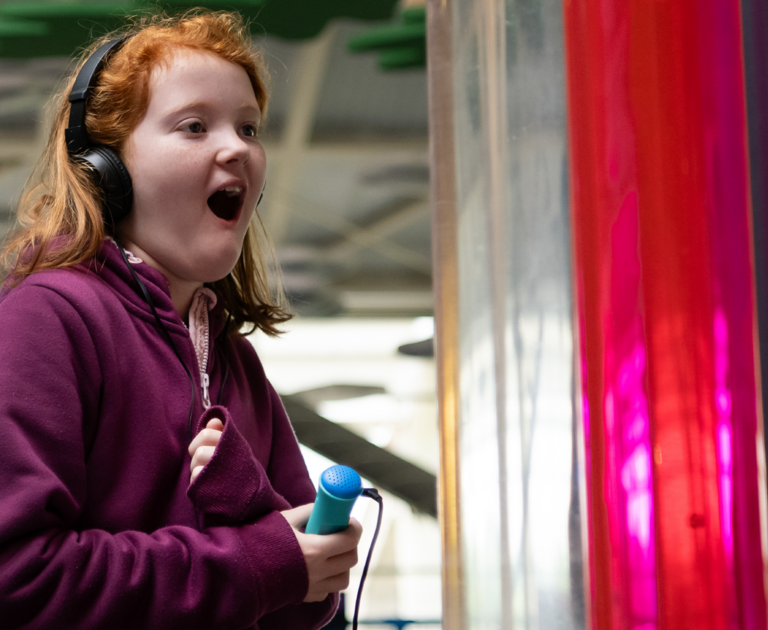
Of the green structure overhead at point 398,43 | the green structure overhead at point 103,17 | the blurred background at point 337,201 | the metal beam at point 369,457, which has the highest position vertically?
the green structure overhead at point 103,17

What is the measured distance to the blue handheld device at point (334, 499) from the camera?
646 millimetres

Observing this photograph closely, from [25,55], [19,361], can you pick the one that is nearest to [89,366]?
[19,361]

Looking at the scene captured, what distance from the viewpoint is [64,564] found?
0.59 metres

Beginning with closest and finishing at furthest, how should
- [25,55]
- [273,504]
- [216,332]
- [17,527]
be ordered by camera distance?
[17,527] < [273,504] < [216,332] < [25,55]

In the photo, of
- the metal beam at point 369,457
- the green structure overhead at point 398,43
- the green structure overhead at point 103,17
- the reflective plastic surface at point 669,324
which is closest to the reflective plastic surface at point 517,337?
the reflective plastic surface at point 669,324

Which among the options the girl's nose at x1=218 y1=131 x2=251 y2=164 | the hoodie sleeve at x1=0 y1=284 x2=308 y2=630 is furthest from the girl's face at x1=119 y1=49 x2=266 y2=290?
the hoodie sleeve at x1=0 y1=284 x2=308 y2=630

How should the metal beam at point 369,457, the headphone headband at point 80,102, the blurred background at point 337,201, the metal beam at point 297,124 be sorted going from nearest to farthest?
the headphone headband at point 80,102 → the blurred background at point 337,201 → the metal beam at point 297,124 → the metal beam at point 369,457

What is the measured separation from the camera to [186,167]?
0.76 metres

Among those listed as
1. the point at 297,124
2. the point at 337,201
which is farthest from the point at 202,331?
the point at 337,201

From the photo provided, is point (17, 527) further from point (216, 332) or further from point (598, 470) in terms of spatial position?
point (598, 470)

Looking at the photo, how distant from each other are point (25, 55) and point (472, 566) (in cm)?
205

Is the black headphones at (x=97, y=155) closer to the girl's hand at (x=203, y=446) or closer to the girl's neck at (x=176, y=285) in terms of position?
the girl's neck at (x=176, y=285)

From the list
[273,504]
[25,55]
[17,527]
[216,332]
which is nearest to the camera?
[17,527]

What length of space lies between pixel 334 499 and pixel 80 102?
0.42 metres
